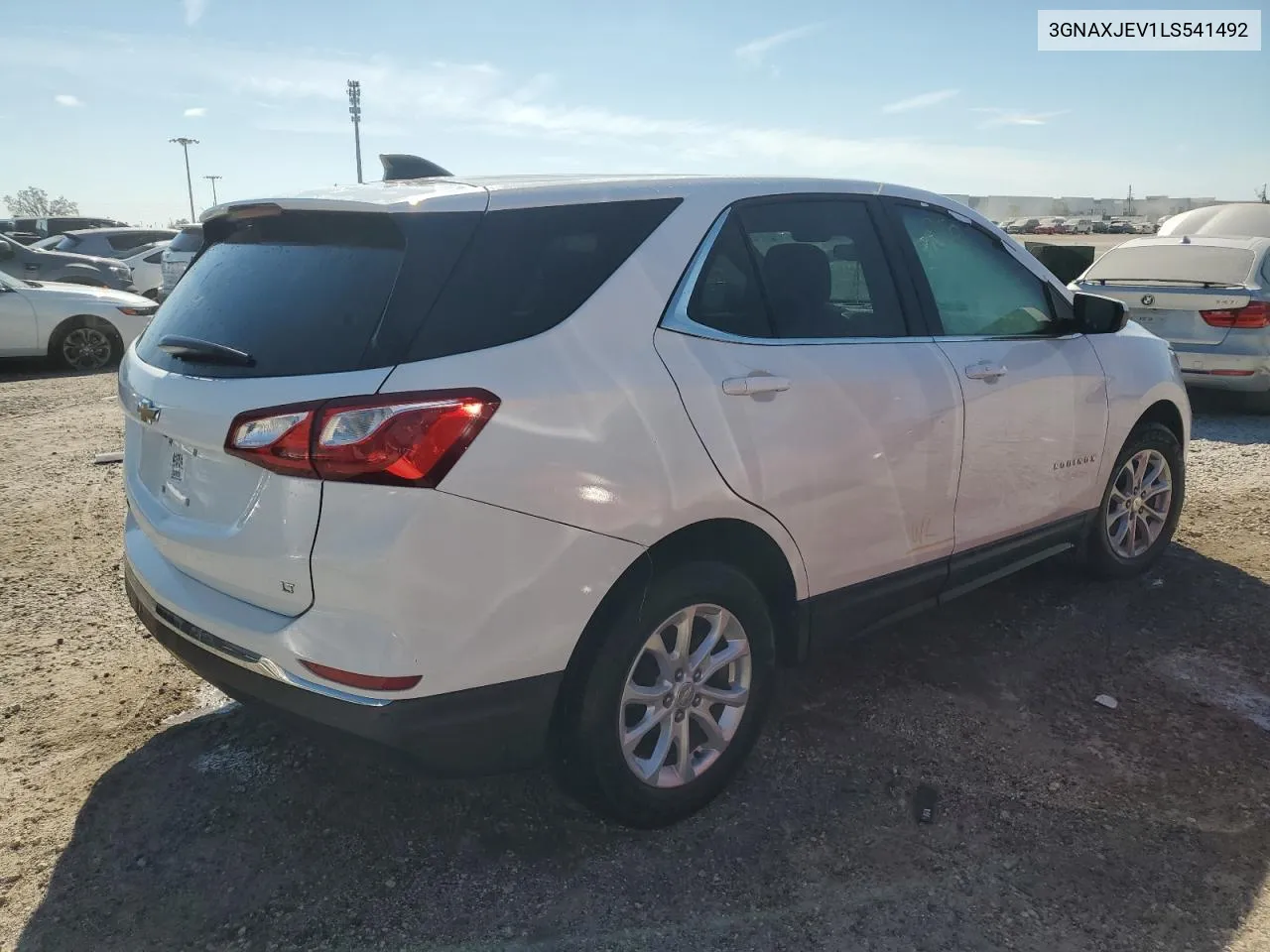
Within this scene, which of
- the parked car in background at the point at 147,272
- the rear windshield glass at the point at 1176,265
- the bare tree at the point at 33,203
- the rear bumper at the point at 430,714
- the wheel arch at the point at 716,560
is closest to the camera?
the rear bumper at the point at 430,714

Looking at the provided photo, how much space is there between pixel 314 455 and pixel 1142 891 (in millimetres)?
2393

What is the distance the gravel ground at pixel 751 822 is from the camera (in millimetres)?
2514

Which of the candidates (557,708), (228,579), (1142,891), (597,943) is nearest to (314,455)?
(228,579)

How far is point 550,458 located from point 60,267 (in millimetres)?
17209

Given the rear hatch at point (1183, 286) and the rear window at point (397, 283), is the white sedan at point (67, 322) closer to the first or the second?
the rear window at point (397, 283)

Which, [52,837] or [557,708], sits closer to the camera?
[557,708]

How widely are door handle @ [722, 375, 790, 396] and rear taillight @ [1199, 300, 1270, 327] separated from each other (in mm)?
6680

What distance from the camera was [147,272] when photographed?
62.5ft

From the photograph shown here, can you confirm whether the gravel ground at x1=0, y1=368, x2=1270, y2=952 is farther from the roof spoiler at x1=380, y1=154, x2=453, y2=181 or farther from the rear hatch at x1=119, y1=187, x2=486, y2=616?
the roof spoiler at x1=380, y1=154, x2=453, y2=181

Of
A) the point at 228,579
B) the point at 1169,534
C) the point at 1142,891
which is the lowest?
the point at 1142,891

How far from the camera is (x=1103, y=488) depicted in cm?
448

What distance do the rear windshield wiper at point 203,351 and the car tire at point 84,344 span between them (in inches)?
396

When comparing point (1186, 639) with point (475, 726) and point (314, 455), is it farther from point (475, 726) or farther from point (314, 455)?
point (314, 455)

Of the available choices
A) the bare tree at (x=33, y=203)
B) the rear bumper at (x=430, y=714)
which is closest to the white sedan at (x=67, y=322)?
the rear bumper at (x=430, y=714)
